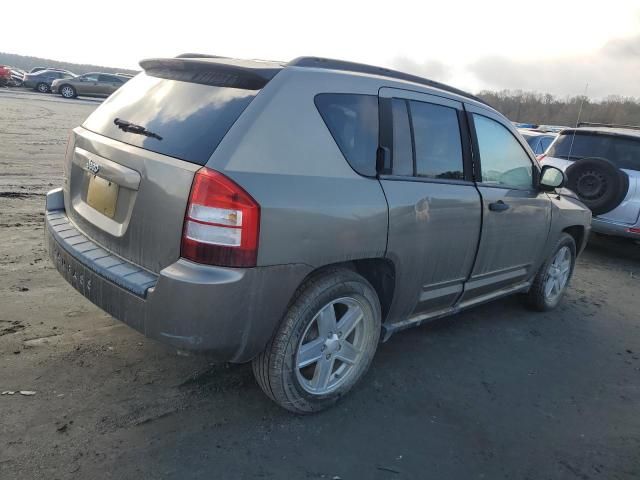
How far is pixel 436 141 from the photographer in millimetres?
3543

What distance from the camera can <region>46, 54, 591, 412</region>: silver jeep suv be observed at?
2.46 meters

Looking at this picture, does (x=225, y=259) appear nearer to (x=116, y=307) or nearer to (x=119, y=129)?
(x=116, y=307)

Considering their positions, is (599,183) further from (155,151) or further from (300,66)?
(155,151)

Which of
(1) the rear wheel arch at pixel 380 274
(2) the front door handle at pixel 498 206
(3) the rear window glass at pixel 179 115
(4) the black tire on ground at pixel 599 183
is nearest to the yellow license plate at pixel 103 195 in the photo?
(3) the rear window glass at pixel 179 115

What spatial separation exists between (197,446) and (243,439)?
23cm

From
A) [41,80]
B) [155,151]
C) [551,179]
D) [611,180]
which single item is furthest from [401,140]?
[41,80]

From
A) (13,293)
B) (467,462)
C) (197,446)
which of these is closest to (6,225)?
(13,293)

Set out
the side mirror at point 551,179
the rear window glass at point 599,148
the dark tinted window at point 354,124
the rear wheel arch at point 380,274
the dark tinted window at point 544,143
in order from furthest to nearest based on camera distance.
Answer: the dark tinted window at point 544,143
the rear window glass at point 599,148
the side mirror at point 551,179
the rear wheel arch at point 380,274
the dark tinted window at point 354,124

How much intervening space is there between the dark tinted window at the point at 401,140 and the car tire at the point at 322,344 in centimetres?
73

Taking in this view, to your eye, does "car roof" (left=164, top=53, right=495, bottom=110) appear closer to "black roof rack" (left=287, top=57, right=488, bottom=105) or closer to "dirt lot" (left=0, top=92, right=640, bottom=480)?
"black roof rack" (left=287, top=57, right=488, bottom=105)

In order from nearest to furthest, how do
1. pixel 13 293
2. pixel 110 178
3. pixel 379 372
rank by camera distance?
pixel 110 178 → pixel 379 372 → pixel 13 293

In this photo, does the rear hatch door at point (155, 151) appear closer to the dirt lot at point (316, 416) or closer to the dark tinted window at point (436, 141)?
the dirt lot at point (316, 416)

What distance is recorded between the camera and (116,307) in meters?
2.66

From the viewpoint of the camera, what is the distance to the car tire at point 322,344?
2.76 m
